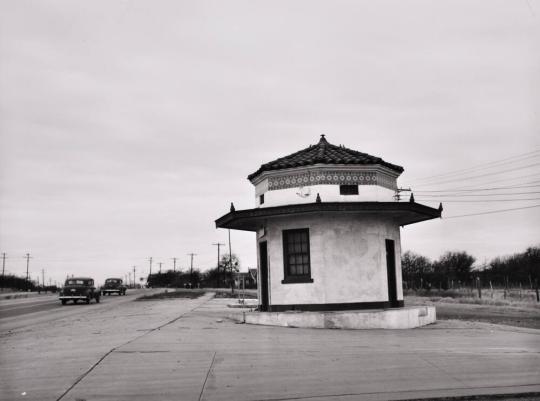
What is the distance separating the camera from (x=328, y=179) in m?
18.1

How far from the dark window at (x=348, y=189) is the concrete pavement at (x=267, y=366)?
529cm

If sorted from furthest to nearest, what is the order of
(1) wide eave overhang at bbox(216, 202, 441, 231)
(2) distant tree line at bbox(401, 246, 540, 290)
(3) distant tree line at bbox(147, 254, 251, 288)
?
(3) distant tree line at bbox(147, 254, 251, 288) → (2) distant tree line at bbox(401, 246, 540, 290) → (1) wide eave overhang at bbox(216, 202, 441, 231)

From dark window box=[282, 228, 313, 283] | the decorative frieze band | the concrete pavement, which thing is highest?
the decorative frieze band

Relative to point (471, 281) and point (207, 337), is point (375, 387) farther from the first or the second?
point (471, 281)

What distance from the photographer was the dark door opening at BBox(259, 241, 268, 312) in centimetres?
1929

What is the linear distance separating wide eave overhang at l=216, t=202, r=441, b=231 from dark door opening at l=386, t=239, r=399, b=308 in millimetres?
1008

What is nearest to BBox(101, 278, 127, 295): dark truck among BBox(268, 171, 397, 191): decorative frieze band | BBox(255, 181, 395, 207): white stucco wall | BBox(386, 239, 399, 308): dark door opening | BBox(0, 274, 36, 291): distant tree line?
BBox(255, 181, 395, 207): white stucco wall

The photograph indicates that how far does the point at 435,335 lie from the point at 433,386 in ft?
21.1

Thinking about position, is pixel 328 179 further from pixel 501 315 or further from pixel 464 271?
pixel 464 271

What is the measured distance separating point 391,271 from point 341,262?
2.60m

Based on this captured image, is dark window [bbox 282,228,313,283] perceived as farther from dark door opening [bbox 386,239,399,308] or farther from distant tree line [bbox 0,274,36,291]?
distant tree line [bbox 0,274,36,291]

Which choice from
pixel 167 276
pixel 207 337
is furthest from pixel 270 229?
pixel 167 276

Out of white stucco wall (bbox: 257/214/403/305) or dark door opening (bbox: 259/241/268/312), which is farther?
dark door opening (bbox: 259/241/268/312)

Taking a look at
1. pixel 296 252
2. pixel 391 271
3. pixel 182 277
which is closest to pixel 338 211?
pixel 296 252
